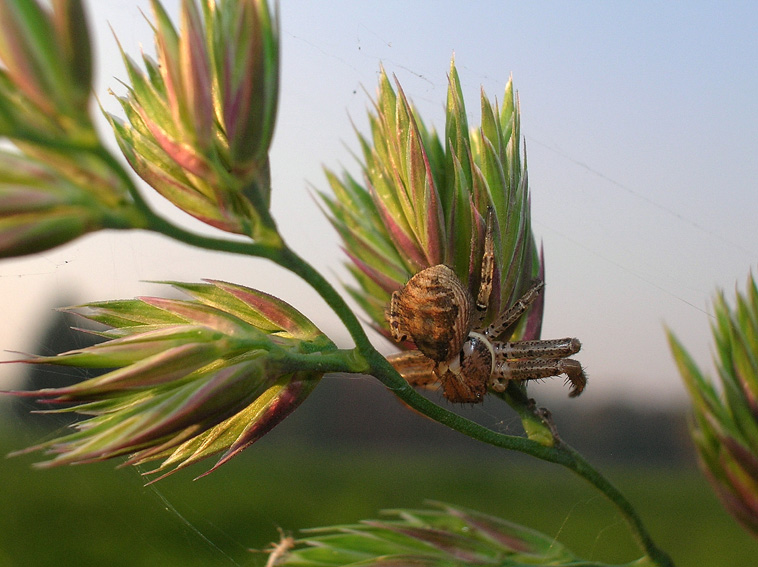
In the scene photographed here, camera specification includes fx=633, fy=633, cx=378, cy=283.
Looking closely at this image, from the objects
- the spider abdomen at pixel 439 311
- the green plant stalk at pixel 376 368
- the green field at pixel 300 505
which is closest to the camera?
the green plant stalk at pixel 376 368

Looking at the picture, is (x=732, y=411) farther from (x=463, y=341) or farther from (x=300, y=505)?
(x=300, y=505)

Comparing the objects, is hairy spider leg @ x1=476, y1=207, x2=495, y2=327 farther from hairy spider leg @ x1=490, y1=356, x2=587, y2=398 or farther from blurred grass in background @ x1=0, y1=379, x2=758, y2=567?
blurred grass in background @ x1=0, y1=379, x2=758, y2=567

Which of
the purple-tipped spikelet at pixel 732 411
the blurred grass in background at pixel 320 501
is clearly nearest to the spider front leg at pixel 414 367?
the purple-tipped spikelet at pixel 732 411

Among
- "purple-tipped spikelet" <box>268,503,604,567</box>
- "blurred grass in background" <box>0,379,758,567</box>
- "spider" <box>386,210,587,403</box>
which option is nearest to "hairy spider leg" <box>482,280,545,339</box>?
"spider" <box>386,210,587,403</box>

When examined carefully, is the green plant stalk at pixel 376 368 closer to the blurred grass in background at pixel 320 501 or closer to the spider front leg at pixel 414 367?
the spider front leg at pixel 414 367

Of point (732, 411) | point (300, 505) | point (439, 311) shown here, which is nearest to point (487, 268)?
point (439, 311)

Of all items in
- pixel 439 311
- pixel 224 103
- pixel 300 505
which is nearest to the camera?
pixel 224 103
